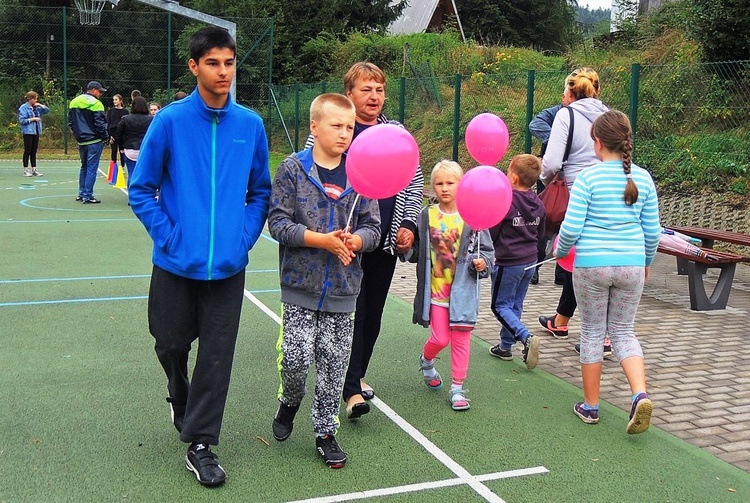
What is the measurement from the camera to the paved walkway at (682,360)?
465cm

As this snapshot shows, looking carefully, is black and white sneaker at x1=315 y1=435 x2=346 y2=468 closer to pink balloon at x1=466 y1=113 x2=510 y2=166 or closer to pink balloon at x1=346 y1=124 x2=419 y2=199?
pink balloon at x1=346 y1=124 x2=419 y2=199

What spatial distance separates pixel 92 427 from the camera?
14.0ft

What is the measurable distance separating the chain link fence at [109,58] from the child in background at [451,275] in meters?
22.8

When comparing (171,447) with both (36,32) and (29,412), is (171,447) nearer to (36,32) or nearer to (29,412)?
(29,412)

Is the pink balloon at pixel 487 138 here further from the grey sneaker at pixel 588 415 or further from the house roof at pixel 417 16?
the house roof at pixel 417 16

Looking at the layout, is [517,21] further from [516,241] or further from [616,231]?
[616,231]

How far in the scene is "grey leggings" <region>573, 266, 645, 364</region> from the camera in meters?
4.41

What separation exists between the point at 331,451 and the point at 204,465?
0.64 m

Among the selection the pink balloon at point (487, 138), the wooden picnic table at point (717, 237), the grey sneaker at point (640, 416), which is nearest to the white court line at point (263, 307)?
the pink balloon at point (487, 138)

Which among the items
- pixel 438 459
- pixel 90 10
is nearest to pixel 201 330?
pixel 438 459

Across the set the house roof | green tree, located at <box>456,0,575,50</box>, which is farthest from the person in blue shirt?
green tree, located at <box>456,0,575,50</box>

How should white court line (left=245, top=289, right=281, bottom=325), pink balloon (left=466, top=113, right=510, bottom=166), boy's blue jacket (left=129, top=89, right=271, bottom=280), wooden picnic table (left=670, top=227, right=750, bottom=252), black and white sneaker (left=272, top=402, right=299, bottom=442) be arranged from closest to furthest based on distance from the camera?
1. boy's blue jacket (left=129, top=89, right=271, bottom=280)
2. black and white sneaker (left=272, top=402, right=299, bottom=442)
3. pink balloon (left=466, top=113, right=510, bottom=166)
4. white court line (left=245, top=289, right=281, bottom=325)
5. wooden picnic table (left=670, top=227, right=750, bottom=252)

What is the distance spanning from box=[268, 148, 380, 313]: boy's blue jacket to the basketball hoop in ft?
60.0

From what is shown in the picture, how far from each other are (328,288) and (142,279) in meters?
4.97
